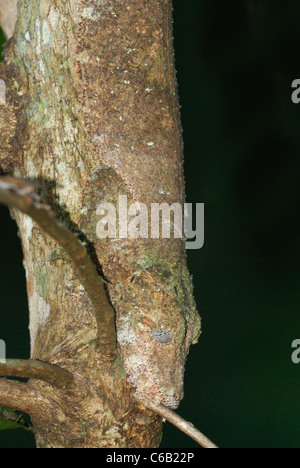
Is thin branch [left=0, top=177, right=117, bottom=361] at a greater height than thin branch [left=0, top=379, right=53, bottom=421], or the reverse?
thin branch [left=0, top=177, right=117, bottom=361]

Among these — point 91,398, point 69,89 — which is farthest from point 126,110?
point 91,398

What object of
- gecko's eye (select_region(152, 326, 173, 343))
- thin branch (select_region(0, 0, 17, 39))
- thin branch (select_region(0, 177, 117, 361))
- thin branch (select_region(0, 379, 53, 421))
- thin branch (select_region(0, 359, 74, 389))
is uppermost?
thin branch (select_region(0, 0, 17, 39))

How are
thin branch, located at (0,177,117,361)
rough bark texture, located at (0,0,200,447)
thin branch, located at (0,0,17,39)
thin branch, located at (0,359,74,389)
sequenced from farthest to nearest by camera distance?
1. thin branch, located at (0,0,17,39)
2. rough bark texture, located at (0,0,200,447)
3. thin branch, located at (0,359,74,389)
4. thin branch, located at (0,177,117,361)

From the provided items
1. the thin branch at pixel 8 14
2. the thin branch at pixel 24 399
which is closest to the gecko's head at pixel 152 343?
the thin branch at pixel 24 399

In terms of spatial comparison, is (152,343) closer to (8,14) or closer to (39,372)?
(39,372)

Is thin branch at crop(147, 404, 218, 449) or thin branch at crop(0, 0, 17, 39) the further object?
thin branch at crop(0, 0, 17, 39)

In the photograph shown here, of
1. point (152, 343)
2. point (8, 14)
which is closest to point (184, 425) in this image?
point (152, 343)

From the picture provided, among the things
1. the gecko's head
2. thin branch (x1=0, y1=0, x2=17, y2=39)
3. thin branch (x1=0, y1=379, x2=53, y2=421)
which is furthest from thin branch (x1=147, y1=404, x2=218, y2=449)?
thin branch (x1=0, y1=0, x2=17, y2=39)

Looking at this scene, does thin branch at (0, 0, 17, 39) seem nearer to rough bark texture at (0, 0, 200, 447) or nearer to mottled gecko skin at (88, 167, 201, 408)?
rough bark texture at (0, 0, 200, 447)
